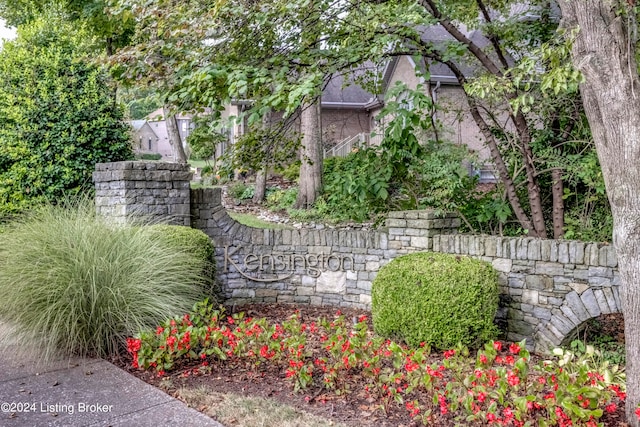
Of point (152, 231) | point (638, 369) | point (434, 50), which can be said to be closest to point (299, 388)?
point (638, 369)

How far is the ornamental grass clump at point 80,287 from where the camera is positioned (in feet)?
14.5

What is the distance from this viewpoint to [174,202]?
6.78 m

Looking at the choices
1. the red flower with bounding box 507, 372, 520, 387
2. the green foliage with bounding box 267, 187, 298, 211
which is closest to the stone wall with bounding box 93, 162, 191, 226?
the red flower with bounding box 507, 372, 520, 387

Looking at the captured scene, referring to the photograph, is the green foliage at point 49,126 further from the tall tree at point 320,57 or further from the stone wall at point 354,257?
the tall tree at point 320,57

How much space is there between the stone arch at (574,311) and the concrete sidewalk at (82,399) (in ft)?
11.0

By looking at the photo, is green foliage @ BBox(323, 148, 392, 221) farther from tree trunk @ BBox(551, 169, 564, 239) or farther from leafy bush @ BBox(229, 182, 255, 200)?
leafy bush @ BBox(229, 182, 255, 200)

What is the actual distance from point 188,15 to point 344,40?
1676mm

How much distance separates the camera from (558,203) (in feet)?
21.0

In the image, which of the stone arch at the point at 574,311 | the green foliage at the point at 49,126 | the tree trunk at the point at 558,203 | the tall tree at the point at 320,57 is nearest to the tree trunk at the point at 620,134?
the tall tree at the point at 320,57

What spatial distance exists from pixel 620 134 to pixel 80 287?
4.16 meters

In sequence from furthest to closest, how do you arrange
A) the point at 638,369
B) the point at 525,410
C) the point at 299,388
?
the point at 299,388
the point at 638,369
the point at 525,410

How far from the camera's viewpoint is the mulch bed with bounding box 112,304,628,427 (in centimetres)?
333

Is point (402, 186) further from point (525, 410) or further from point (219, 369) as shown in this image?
point (525, 410)

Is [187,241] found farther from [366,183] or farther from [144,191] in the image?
[366,183]
